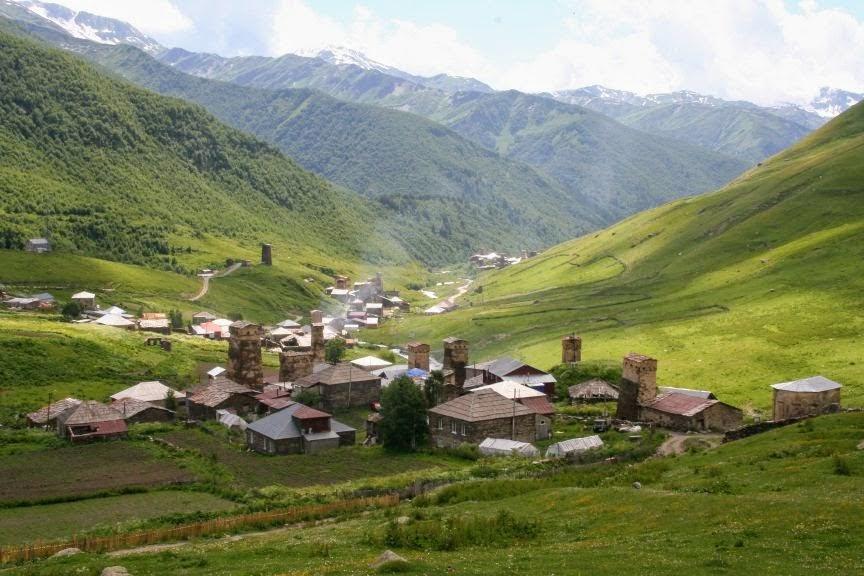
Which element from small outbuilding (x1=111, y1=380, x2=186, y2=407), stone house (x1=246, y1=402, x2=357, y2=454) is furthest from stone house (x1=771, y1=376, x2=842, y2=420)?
small outbuilding (x1=111, y1=380, x2=186, y2=407)

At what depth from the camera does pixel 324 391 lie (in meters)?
89.2

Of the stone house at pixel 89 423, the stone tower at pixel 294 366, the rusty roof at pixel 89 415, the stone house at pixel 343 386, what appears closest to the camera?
the stone house at pixel 89 423

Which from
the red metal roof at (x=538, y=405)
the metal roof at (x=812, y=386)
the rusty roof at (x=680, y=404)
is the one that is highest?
the metal roof at (x=812, y=386)

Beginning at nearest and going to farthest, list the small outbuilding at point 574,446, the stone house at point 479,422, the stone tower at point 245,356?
the small outbuilding at point 574,446, the stone house at point 479,422, the stone tower at point 245,356

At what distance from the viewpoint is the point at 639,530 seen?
103ft

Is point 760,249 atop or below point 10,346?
atop

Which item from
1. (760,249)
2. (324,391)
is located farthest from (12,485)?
(760,249)

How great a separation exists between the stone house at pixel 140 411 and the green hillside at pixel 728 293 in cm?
4873

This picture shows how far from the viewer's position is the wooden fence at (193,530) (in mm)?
39188

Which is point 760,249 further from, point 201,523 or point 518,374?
point 201,523

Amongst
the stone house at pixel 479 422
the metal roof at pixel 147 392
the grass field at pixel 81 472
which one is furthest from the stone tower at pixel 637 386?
the metal roof at pixel 147 392

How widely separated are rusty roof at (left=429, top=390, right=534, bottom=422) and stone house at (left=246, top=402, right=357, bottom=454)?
8.42m

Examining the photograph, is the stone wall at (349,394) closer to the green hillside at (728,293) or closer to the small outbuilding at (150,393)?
the small outbuilding at (150,393)

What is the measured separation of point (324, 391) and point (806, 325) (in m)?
54.2
